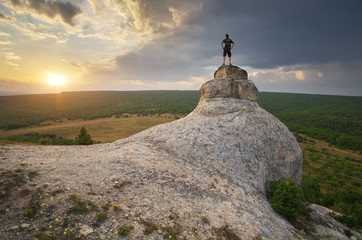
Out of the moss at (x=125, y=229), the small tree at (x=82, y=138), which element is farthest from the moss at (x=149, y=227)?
the small tree at (x=82, y=138)

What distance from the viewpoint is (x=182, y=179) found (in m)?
10.3

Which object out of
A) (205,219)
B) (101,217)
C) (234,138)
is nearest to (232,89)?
(234,138)

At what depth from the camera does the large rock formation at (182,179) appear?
22.2ft

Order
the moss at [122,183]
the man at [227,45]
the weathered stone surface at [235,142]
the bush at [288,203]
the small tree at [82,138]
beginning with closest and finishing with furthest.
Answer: the moss at [122,183] < the bush at [288,203] < the weathered stone surface at [235,142] < the man at [227,45] < the small tree at [82,138]

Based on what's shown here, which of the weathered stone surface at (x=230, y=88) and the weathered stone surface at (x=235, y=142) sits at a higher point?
the weathered stone surface at (x=230, y=88)

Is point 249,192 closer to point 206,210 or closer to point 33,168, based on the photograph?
point 206,210

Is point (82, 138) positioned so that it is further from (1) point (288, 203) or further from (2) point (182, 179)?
(1) point (288, 203)

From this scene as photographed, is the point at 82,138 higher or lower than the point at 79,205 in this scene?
lower

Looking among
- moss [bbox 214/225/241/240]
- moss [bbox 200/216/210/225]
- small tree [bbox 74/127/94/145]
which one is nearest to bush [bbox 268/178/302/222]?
moss [bbox 214/225/241/240]

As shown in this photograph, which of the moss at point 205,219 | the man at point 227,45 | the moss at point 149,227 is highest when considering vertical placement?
the man at point 227,45

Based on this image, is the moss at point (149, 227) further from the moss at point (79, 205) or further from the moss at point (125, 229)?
the moss at point (79, 205)

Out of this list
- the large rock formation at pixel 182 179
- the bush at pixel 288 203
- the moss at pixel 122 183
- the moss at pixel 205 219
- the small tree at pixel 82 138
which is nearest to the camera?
the large rock formation at pixel 182 179

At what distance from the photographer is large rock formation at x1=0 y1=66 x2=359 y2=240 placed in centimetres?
678

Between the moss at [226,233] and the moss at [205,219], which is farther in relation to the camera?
the moss at [205,219]
